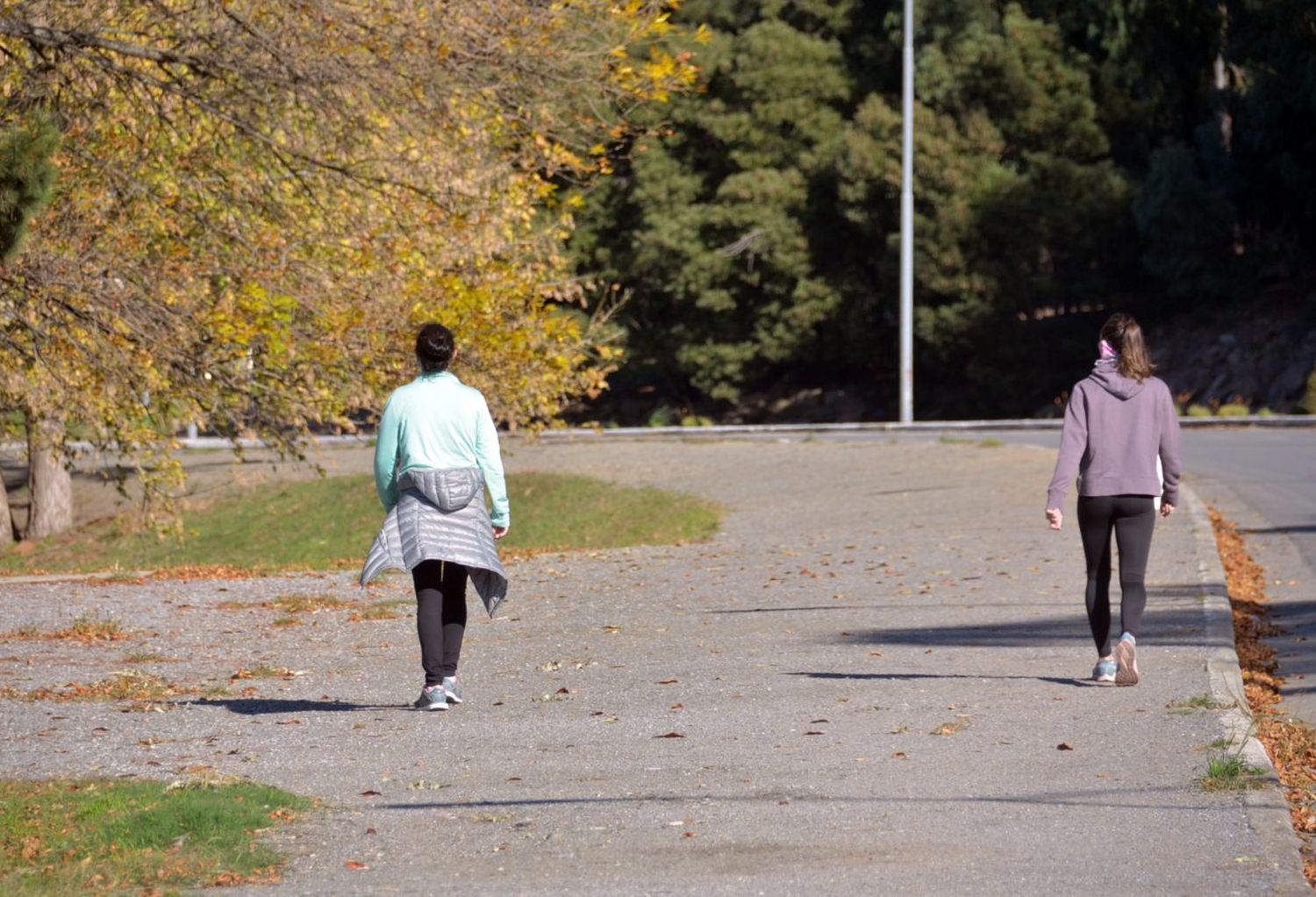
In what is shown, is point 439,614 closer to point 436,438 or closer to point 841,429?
A: point 436,438

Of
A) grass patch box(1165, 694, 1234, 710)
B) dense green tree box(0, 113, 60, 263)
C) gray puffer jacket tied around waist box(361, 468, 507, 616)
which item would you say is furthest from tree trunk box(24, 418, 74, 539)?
grass patch box(1165, 694, 1234, 710)

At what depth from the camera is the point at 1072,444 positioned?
28.8 ft

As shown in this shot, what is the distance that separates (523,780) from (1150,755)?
2.43m

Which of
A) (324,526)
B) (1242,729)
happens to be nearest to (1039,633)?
(1242,729)

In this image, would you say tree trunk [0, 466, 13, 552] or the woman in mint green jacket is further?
tree trunk [0, 466, 13, 552]

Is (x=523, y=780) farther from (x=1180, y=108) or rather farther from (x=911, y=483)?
(x=1180, y=108)

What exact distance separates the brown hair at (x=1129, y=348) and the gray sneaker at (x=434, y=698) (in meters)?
3.70

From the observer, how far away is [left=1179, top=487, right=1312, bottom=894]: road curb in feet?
17.6

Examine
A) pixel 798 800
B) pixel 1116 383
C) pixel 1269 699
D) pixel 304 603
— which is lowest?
pixel 304 603

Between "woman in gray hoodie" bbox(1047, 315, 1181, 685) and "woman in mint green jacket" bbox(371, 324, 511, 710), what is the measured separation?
9.21 feet

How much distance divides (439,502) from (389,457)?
0.33 meters

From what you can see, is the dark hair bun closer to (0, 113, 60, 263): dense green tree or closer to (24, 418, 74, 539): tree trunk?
(0, 113, 60, 263): dense green tree

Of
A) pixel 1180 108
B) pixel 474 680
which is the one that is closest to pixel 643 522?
pixel 474 680

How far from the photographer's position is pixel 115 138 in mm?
13688
